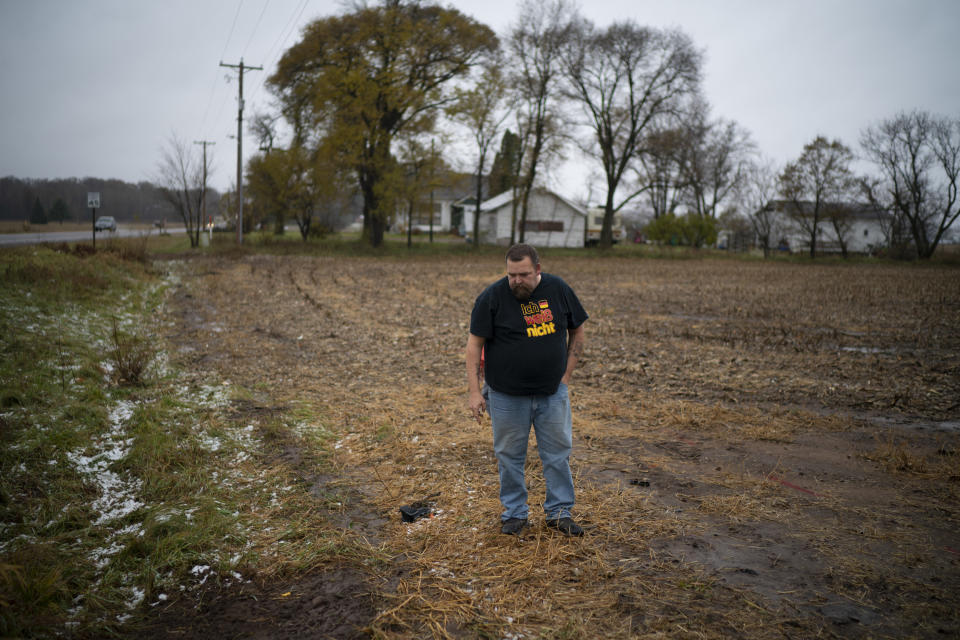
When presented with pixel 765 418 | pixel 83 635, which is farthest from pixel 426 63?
pixel 83 635

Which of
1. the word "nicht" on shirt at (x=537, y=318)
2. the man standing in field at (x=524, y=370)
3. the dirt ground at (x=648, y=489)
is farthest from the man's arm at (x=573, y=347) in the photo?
the dirt ground at (x=648, y=489)

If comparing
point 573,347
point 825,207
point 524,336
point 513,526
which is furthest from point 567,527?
point 825,207

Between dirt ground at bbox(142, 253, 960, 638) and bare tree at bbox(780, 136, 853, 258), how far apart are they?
129 feet

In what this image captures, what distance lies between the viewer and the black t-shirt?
12.3 feet

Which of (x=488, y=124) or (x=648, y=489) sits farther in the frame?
(x=488, y=124)

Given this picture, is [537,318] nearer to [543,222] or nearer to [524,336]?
[524,336]

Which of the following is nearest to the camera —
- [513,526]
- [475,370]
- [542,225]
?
[475,370]

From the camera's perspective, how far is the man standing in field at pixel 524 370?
3752mm

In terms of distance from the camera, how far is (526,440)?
12.9 feet

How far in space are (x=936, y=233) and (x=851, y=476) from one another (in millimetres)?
50023

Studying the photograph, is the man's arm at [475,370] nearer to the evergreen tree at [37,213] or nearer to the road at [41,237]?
the road at [41,237]

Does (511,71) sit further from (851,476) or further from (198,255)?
(851,476)

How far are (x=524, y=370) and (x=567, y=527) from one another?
1135 mm

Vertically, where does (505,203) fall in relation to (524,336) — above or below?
above
